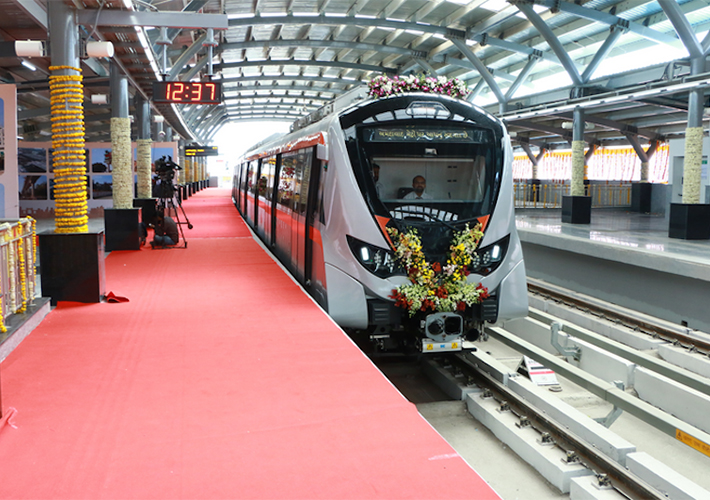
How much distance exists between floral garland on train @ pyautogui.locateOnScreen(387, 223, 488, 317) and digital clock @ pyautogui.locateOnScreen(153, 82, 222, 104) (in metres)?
8.39

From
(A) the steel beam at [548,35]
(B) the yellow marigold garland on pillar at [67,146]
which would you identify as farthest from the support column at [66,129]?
(A) the steel beam at [548,35]

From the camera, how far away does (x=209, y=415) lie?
13.9ft

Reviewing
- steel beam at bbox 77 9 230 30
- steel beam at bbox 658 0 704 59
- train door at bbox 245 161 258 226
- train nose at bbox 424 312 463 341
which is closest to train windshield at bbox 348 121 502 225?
train nose at bbox 424 312 463 341

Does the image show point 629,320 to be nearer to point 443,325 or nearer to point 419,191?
point 443,325

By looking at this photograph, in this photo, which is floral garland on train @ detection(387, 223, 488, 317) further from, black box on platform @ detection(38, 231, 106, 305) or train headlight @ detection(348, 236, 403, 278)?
black box on platform @ detection(38, 231, 106, 305)

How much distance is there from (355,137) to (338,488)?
14.2ft

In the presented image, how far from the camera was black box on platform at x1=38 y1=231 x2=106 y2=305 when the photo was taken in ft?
24.6

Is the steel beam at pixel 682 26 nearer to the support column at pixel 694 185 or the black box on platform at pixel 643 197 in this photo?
the support column at pixel 694 185

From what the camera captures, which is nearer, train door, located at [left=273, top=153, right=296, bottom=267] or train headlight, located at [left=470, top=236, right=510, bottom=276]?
train headlight, located at [left=470, top=236, right=510, bottom=276]

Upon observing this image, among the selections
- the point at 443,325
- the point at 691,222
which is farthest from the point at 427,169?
the point at 691,222

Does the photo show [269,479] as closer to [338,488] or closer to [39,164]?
[338,488]

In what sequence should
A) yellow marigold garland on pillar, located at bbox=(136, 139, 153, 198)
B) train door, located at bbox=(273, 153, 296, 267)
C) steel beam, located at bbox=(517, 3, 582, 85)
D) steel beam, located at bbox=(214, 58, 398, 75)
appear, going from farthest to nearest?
steel beam, located at bbox=(214, 58, 398, 75)
steel beam, located at bbox=(517, 3, 582, 85)
yellow marigold garland on pillar, located at bbox=(136, 139, 153, 198)
train door, located at bbox=(273, 153, 296, 267)

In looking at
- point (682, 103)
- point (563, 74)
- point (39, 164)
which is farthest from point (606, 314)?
point (39, 164)

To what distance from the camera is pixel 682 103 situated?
1900 cm
